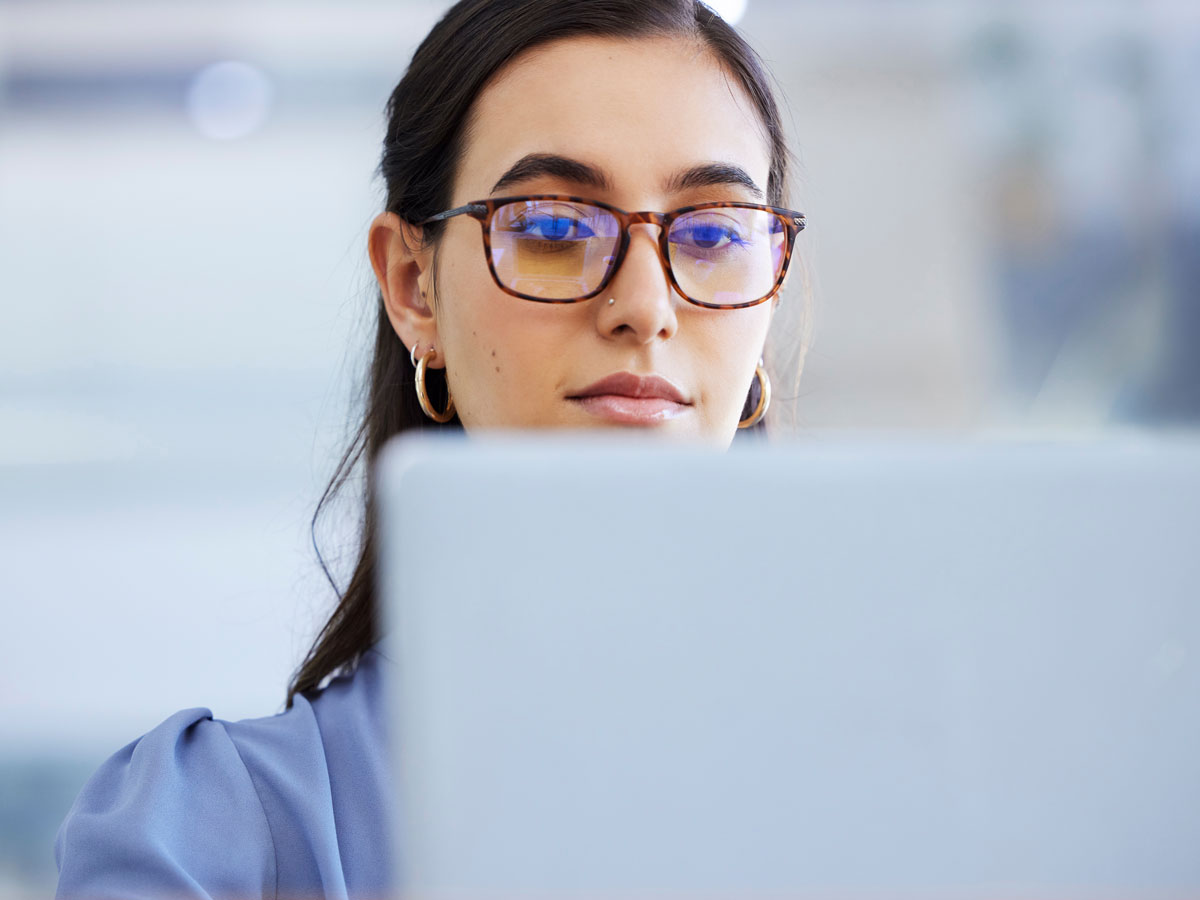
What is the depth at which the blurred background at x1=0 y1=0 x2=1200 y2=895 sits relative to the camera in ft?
11.3

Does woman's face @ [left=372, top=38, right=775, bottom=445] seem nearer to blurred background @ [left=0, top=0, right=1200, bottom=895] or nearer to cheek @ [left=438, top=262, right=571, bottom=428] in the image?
cheek @ [left=438, top=262, right=571, bottom=428]

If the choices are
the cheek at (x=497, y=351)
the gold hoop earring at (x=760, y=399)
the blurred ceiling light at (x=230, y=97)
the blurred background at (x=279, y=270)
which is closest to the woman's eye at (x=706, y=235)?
the cheek at (x=497, y=351)

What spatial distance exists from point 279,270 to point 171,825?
2961mm

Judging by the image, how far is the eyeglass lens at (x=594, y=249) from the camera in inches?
36.2

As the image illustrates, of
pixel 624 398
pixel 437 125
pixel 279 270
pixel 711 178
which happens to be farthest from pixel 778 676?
pixel 279 270

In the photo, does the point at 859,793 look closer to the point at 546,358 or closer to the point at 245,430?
the point at 546,358

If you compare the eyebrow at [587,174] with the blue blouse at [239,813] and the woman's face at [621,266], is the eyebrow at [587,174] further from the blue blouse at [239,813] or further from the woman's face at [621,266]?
the blue blouse at [239,813]

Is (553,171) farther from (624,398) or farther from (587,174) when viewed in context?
(624,398)

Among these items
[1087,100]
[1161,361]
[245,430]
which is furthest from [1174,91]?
[245,430]

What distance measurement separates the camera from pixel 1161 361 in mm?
3775

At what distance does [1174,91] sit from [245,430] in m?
3.39

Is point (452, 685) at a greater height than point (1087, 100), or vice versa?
point (1087, 100)

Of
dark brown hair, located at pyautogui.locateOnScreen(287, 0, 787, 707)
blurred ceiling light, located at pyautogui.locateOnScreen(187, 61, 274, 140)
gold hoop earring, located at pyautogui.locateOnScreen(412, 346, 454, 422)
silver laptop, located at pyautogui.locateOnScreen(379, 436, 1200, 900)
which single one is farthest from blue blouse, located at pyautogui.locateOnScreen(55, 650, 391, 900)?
blurred ceiling light, located at pyautogui.locateOnScreen(187, 61, 274, 140)

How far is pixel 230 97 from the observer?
3.67 m
